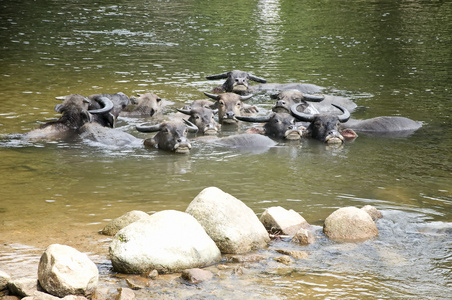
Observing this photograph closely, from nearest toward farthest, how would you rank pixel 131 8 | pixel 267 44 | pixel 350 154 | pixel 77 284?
pixel 77 284
pixel 350 154
pixel 267 44
pixel 131 8

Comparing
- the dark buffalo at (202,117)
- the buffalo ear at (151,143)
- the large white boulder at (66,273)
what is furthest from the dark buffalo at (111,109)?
the large white boulder at (66,273)

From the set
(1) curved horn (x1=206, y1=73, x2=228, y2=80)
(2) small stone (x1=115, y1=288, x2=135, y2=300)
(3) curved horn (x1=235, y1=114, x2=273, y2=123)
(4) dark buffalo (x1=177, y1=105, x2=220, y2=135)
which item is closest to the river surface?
(2) small stone (x1=115, y1=288, x2=135, y2=300)

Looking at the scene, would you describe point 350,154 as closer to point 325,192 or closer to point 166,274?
point 325,192

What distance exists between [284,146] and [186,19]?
58.2 ft

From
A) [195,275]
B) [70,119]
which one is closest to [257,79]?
[70,119]

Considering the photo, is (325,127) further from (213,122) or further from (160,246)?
(160,246)

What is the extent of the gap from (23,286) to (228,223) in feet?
6.60

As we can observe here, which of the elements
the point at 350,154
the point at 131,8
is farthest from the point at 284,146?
A: the point at 131,8

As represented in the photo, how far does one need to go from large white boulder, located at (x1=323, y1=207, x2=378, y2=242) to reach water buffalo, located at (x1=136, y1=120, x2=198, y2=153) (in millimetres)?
4272

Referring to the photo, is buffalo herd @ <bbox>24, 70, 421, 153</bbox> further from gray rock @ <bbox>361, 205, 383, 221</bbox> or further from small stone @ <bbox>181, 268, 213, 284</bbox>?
small stone @ <bbox>181, 268, 213, 284</bbox>

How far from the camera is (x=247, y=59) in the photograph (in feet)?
64.6

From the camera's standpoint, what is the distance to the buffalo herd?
1084 cm

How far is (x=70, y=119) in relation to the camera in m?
11.6

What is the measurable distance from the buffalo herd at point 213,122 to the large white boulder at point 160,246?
476 cm
